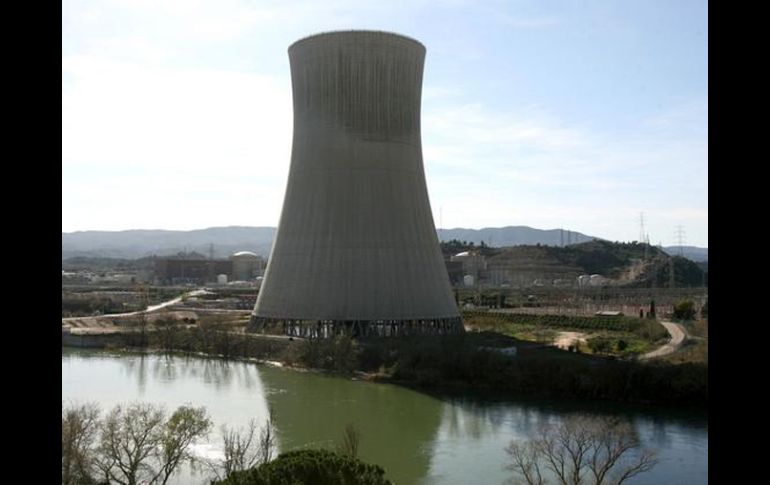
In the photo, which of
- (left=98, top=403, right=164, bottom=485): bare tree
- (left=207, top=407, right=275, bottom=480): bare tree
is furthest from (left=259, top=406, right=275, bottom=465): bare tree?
(left=98, top=403, right=164, bottom=485): bare tree

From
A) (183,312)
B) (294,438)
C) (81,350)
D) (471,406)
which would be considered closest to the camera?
(294,438)

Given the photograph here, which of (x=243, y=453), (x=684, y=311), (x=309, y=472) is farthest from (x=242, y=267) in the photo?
(x=309, y=472)

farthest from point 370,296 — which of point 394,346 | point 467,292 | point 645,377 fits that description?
point 467,292

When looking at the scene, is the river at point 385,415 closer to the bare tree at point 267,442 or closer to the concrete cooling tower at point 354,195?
the bare tree at point 267,442

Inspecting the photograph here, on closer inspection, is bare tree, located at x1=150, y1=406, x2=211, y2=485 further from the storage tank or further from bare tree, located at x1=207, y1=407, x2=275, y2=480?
the storage tank

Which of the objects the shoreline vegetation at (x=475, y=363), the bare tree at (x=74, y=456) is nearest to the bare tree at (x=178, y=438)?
the bare tree at (x=74, y=456)
